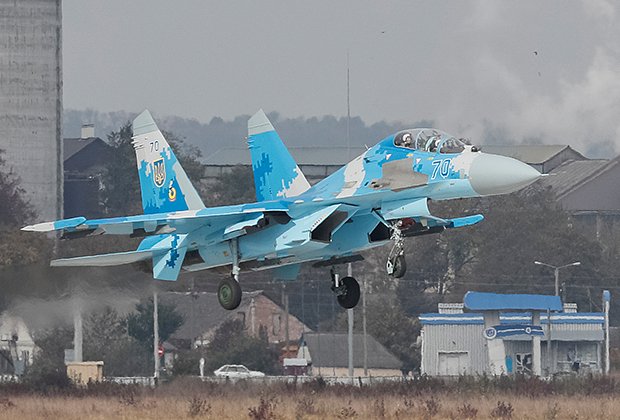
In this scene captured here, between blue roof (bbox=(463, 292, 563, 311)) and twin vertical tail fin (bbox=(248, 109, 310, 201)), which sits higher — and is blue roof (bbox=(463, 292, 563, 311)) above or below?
below

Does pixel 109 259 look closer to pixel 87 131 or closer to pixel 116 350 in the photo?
pixel 116 350

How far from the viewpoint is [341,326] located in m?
62.1

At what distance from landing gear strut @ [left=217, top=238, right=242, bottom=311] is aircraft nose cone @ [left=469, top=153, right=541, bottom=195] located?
4657mm

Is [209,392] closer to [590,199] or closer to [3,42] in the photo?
[3,42]

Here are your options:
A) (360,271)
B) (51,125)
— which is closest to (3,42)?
(51,125)

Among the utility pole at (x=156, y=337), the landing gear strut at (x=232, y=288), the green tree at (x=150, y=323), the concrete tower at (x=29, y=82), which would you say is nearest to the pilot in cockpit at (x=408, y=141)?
the landing gear strut at (x=232, y=288)

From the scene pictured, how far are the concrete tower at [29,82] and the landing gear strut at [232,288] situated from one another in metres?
45.9

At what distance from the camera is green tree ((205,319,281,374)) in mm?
51344

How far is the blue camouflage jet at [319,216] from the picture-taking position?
79.2 feet

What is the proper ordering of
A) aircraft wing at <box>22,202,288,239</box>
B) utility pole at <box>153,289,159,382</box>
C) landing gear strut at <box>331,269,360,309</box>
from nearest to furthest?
aircraft wing at <box>22,202,288,239</box> < landing gear strut at <box>331,269,360,309</box> < utility pole at <box>153,289,159,382</box>

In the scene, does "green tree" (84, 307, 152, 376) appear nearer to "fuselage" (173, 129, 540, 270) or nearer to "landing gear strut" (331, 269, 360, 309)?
"landing gear strut" (331, 269, 360, 309)

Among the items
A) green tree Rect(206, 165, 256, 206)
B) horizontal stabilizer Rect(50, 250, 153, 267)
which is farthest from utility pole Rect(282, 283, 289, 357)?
horizontal stabilizer Rect(50, 250, 153, 267)

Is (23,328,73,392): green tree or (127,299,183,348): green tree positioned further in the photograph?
(127,299,183,348): green tree

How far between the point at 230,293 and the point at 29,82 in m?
47.6
